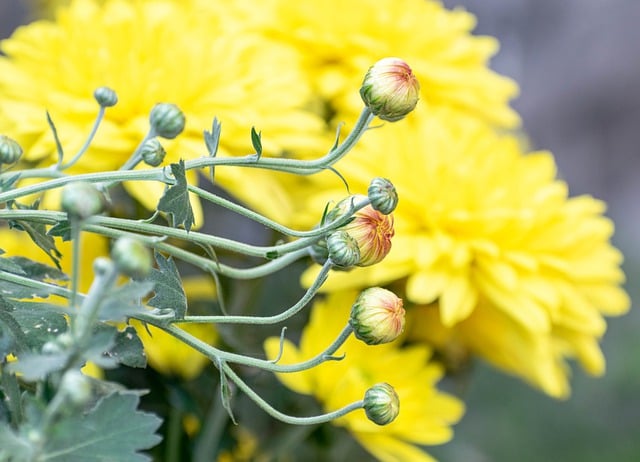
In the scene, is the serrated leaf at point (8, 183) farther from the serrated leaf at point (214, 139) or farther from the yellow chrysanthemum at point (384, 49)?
the yellow chrysanthemum at point (384, 49)

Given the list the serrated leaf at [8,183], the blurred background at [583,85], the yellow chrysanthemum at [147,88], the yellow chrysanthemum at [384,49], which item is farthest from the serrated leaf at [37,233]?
the blurred background at [583,85]

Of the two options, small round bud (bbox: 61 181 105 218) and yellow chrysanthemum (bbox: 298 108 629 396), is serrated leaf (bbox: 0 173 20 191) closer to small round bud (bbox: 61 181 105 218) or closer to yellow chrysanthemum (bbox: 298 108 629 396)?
small round bud (bbox: 61 181 105 218)

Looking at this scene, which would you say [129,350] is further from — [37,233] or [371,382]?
[371,382]

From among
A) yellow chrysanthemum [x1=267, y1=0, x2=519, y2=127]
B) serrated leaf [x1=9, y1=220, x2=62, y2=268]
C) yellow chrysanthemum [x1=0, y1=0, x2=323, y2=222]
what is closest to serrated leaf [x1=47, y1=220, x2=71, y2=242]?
serrated leaf [x1=9, y1=220, x2=62, y2=268]

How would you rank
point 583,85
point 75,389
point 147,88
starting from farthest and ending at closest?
point 583,85 → point 147,88 → point 75,389

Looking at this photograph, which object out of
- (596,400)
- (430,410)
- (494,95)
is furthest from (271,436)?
(596,400)

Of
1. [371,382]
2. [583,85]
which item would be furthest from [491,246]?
[583,85]
